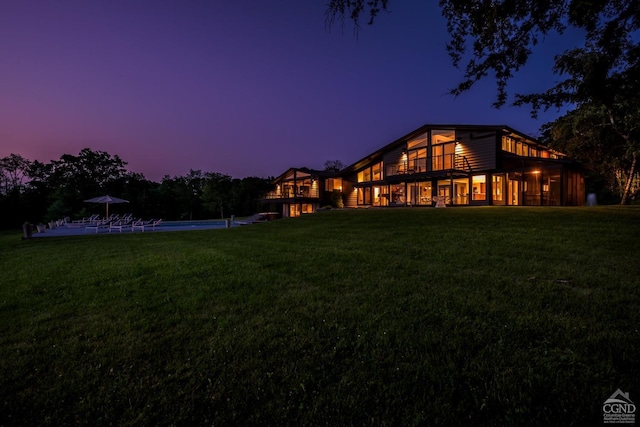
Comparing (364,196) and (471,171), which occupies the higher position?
(471,171)

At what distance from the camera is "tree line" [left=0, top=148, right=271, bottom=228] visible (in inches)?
1382

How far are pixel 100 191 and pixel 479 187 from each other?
51.1 metres

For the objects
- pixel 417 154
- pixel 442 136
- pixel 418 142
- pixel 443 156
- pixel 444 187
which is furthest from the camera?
pixel 417 154

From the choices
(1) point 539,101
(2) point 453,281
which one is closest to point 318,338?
(2) point 453,281

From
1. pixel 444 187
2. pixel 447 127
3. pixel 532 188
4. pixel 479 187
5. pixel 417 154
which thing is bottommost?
pixel 532 188

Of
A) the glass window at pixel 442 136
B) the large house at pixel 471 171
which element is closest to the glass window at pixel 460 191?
the large house at pixel 471 171

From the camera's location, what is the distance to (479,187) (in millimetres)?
22547

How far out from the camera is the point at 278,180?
39625 millimetres

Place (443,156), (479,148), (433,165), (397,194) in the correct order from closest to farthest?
(479,148), (443,156), (433,165), (397,194)

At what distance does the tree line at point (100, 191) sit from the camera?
35094 millimetres

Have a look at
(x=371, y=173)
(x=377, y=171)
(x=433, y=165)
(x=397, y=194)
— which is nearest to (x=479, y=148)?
(x=433, y=165)

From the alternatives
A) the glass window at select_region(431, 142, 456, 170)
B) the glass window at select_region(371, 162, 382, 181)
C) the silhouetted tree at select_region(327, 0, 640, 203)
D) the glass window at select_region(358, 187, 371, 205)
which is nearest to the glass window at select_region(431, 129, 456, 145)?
the glass window at select_region(431, 142, 456, 170)

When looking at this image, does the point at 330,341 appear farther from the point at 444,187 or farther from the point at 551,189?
the point at 551,189

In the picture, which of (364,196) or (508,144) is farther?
(364,196)
